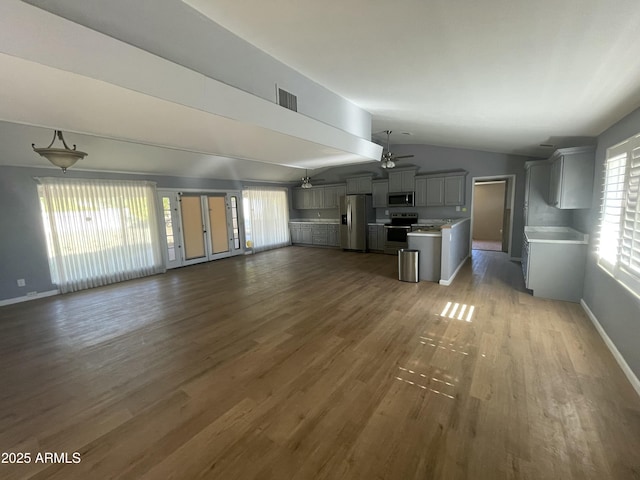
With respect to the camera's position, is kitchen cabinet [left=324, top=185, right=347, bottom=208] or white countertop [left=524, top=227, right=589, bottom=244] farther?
kitchen cabinet [left=324, top=185, right=347, bottom=208]

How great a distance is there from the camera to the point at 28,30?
4.08ft

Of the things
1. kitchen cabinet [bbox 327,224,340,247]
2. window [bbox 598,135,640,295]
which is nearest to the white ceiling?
window [bbox 598,135,640,295]

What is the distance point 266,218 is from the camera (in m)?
9.04

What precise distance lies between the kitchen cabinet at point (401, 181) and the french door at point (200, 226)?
4701 mm

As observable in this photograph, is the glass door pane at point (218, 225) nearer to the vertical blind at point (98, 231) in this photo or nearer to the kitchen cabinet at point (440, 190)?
the vertical blind at point (98, 231)

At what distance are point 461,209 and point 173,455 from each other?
24.3 ft

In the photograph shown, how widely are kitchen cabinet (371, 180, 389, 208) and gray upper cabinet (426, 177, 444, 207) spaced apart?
46.5 inches

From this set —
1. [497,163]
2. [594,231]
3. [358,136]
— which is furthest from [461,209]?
[358,136]

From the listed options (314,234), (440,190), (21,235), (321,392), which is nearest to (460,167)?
(440,190)

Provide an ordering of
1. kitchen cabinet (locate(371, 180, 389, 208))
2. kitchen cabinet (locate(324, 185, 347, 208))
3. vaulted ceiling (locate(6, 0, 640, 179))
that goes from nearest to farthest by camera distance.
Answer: vaulted ceiling (locate(6, 0, 640, 179)) → kitchen cabinet (locate(371, 180, 389, 208)) → kitchen cabinet (locate(324, 185, 347, 208))

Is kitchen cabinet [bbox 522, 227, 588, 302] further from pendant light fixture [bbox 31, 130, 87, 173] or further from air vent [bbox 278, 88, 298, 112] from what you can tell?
pendant light fixture [bbox 31, 130, 87, 173]

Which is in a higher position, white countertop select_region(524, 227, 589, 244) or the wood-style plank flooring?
white countertop select_region(524, 227, 589, 244)

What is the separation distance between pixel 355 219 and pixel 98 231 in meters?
6.26

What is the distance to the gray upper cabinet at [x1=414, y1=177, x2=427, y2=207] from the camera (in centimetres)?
717
